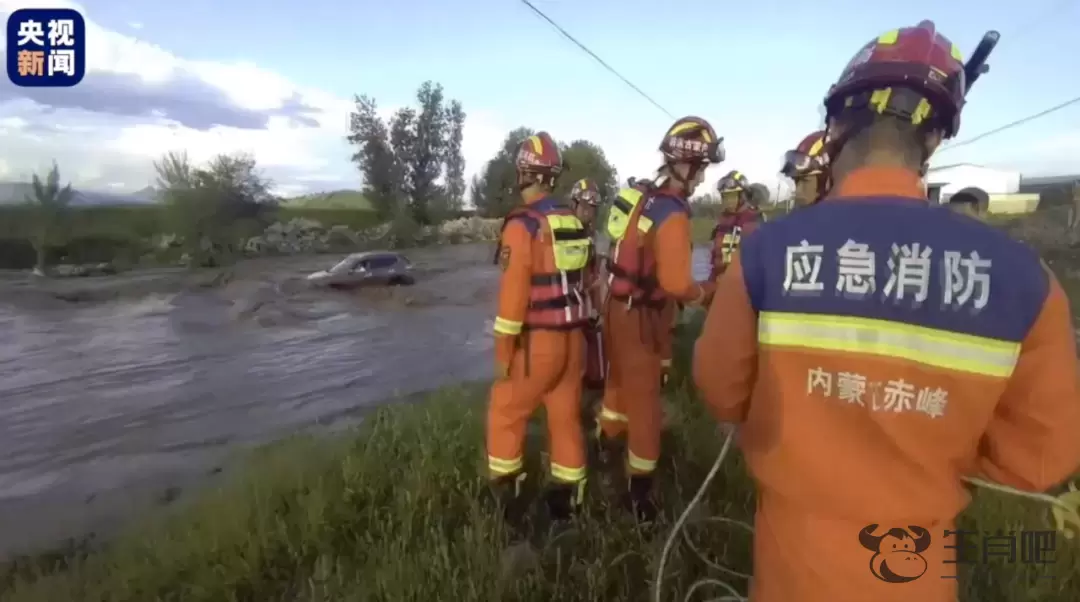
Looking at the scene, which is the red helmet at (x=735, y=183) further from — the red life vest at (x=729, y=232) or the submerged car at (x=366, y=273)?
the submerged car at (x=366, y=273)

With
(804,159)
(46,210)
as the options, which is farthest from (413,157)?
(804,159)

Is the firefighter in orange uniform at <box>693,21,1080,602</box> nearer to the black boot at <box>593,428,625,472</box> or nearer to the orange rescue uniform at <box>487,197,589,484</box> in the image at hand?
the orange rescue uniform at <box>487,197,589,484</box>

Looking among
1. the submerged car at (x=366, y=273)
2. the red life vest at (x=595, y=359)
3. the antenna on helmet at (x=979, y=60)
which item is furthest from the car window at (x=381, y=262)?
the antenna on helmet at (x=979, y=60)

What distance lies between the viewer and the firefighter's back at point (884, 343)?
1385 millimetres

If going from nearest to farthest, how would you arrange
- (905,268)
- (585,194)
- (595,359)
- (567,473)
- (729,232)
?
(905,268)
(567,473)
(595,359)
(585,194)
(729,232)

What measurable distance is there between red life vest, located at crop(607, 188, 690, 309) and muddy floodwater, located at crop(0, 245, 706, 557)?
4501mm

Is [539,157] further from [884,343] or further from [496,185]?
[496,185]

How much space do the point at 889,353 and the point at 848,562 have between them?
546 millimetres

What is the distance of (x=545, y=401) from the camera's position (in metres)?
3.84

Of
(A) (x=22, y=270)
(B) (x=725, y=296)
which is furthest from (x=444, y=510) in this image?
(A) (x=22, y=270)

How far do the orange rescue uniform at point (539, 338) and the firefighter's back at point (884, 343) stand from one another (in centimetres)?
209

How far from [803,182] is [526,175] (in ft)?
9.81

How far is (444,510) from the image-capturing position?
3.99m

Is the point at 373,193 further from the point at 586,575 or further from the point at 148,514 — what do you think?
the point at 586,575
